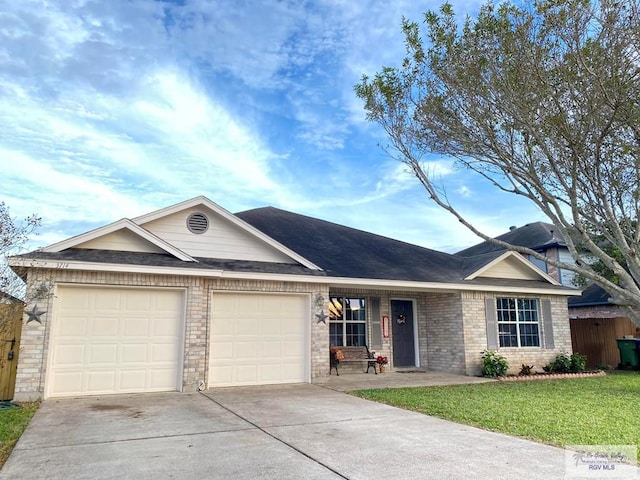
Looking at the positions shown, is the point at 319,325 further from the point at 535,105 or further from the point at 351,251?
the point at 535,105

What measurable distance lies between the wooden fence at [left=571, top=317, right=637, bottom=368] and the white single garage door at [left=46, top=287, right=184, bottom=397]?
15504mm

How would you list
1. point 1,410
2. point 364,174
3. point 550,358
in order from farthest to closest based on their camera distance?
point 364,174
point 550,358
point 1,410

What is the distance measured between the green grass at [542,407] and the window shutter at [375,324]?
3.64 meters

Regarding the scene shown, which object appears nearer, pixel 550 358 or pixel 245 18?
pixel 245 18

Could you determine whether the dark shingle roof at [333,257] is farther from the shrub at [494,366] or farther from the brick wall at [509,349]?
the shrub at [494,366]

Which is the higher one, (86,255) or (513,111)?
(513,111)

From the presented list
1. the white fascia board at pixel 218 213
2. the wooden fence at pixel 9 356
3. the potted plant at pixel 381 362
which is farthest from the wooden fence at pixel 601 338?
the wooden fence at pixel 9 356

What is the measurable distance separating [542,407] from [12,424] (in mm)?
8361

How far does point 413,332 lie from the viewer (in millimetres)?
14844

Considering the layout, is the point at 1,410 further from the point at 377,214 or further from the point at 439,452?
the point at 377,214

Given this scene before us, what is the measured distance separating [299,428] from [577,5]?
29.4ft

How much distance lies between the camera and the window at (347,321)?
1362 centimetres

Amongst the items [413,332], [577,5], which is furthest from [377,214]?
[577,5]

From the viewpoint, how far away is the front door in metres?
14.5
